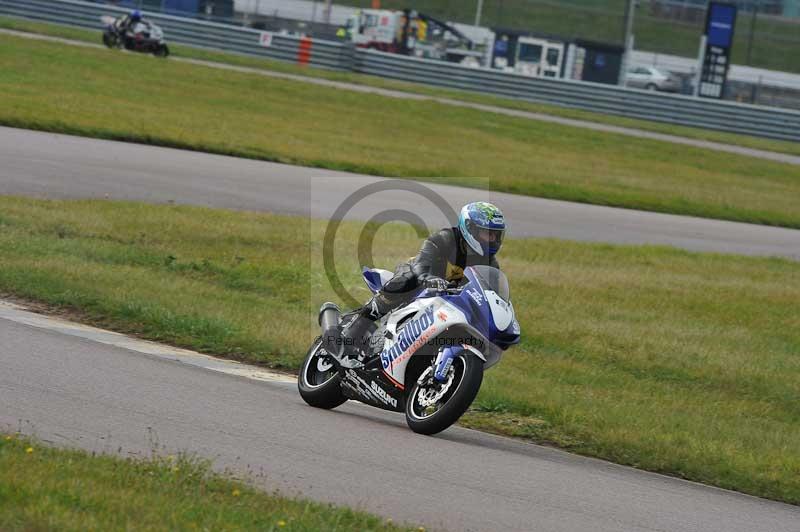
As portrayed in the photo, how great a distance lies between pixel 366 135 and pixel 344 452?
23400 mm

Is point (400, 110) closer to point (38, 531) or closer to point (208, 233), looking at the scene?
point (208, 233)

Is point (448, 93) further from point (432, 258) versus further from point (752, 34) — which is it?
point (432, 258)

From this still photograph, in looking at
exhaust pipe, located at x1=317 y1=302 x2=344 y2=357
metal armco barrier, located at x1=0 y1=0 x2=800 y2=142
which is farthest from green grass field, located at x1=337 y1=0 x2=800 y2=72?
exhaust pipe, located at x1=317 y1=302 x2=344 y2=357

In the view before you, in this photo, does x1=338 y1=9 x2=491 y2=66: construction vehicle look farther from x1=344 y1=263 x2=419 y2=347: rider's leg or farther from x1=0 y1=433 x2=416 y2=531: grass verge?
x1=0 y1=433 x2=416 y2=531: grass verge

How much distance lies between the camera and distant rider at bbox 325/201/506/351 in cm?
779

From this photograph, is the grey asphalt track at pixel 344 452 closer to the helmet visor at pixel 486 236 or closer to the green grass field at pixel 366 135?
the helmet visor at pixel 486 236

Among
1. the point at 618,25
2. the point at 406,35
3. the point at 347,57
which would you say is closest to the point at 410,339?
the point at 347,57

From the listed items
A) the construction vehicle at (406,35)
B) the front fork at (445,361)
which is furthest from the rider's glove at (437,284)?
the construction vehicle at (406,35)

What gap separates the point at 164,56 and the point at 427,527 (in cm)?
3727

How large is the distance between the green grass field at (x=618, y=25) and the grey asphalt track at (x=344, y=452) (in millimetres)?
66217

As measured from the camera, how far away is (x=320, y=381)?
28.5 ft

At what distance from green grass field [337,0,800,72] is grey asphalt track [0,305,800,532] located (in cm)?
6622

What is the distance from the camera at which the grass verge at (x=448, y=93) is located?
41.9 metres

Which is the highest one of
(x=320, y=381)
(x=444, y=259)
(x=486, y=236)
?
(x=486, y=236)
